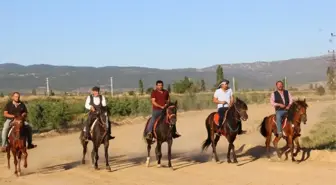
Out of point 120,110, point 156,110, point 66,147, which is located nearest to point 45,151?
point 66,147

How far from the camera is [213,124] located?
765 inches

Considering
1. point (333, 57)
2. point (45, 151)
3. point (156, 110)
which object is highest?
point (333, 57)

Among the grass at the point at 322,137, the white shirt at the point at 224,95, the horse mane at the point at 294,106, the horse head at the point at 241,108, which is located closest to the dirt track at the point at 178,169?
the horse mane at the point at 294,106

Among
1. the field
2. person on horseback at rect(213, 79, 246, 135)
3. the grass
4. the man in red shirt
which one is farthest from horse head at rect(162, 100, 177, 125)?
the grass

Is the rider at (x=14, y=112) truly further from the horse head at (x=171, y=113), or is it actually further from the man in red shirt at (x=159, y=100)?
the horse head at (x=171, y=113)

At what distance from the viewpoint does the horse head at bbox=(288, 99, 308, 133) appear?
17672 mm

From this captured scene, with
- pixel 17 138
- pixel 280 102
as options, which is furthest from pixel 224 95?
pixel 17 138

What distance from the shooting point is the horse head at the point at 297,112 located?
58.0 ft

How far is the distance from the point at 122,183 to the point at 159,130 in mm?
3333

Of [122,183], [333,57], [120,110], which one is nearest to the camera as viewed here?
[122,183]

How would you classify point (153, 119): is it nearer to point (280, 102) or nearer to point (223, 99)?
point (223, 99)

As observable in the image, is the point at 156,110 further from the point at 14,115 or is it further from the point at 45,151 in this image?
the point at 45,151

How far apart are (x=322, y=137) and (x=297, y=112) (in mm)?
8585

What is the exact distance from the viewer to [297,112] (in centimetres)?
1783
